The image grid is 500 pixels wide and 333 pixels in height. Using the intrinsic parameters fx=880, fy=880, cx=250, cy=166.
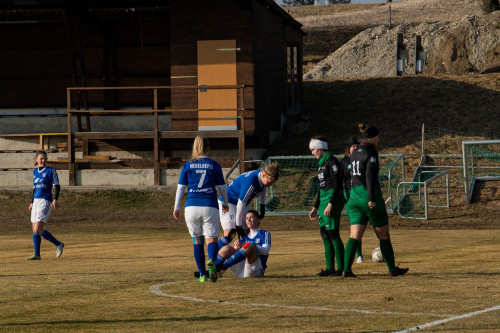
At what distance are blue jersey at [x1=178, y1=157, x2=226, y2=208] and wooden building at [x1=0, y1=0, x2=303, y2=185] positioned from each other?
58.3 feet

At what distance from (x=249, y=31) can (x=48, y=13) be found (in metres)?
8.26

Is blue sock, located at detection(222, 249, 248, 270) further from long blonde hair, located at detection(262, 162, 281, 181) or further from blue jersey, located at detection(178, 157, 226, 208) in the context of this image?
long blonde hair, located at detection(262, 162, 281, 181)

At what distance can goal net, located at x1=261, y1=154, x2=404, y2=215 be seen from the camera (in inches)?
1059

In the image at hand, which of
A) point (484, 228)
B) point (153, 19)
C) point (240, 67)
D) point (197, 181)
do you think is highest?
point (153, 19)

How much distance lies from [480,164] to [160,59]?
42.0 feet

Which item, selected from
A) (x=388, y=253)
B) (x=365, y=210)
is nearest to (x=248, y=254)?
(x=365, y=210)

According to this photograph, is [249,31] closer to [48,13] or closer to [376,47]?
[48,13]

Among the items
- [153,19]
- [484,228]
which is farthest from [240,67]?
[484,228]

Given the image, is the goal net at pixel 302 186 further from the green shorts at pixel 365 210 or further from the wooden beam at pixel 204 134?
the green shorts at pixel 365 210

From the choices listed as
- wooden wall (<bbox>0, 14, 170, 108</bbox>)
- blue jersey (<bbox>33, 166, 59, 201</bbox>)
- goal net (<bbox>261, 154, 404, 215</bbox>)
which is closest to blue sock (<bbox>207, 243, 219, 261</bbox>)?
blue jersey (<bbox>33, 166, 59, 201</bbox>)

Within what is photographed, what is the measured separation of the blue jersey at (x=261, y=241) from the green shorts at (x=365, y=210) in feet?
4.28

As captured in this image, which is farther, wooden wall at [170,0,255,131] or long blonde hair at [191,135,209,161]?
wooden wall at [170,0,255,131]

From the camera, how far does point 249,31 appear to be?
3106 centimetres

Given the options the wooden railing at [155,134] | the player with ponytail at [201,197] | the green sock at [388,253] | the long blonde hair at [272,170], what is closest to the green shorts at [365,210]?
the green sock at [388,253]
